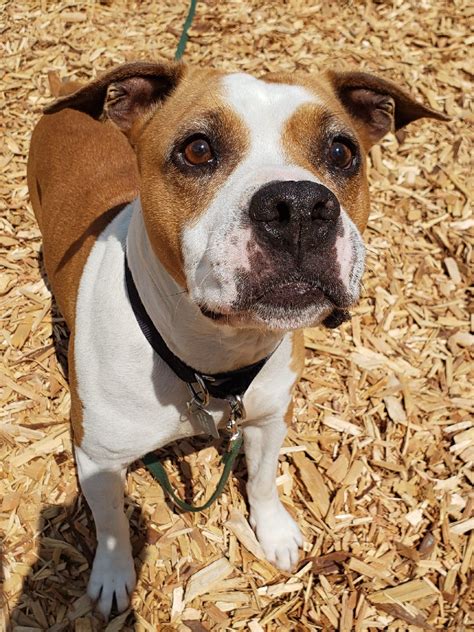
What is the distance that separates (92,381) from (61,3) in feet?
15.6

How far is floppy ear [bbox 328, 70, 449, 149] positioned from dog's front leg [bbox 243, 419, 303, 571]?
1.50 metres

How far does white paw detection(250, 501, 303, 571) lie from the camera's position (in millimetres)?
3740

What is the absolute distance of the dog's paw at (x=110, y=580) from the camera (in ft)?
11.5

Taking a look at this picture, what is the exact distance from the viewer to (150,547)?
3791mm

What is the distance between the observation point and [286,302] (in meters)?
2.31

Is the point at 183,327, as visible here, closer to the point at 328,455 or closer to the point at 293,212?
the point at 293,212

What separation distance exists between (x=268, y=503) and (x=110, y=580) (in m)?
0.89

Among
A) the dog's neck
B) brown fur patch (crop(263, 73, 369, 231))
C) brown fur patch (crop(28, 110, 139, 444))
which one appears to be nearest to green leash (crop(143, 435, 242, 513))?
the dog's neck

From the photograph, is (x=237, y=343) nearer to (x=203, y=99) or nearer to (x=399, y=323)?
(x=203, y=99)

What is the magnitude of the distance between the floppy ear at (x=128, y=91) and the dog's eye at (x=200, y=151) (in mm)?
487

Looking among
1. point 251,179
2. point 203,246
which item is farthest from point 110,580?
point 251,179

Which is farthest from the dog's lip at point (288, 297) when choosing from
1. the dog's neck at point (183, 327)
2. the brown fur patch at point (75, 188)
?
the brown fur patch at point (75, 188)

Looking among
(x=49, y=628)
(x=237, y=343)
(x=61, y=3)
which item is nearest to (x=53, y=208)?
(x=237, y=343)

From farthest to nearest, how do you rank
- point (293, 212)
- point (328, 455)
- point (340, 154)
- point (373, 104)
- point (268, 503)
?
point (328, 455) < point (268, 503) < point (373, 104) < point (340, 154) < point (293, 212)
